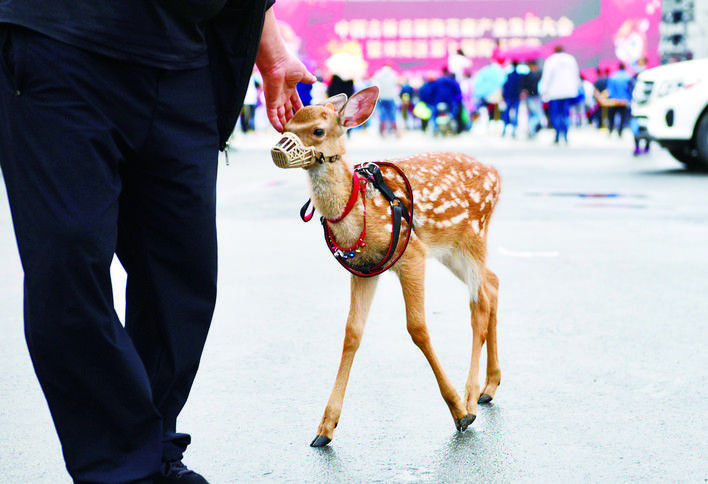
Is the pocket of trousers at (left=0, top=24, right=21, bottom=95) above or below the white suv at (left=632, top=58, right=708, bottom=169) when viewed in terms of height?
above

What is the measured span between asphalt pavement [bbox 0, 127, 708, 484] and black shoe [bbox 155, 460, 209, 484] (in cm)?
52

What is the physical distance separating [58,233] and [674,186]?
36.8 feet

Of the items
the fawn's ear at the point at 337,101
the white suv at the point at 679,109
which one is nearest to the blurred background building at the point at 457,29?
the white suv at the point at 679,109

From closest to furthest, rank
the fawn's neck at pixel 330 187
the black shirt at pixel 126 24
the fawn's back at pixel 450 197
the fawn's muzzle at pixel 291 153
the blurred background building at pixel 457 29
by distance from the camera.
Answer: the black shirt at pixel 126 24, the fawn's muzzle at pixel 291 153, the fawn's neck at pixel 330 187, the fawn's back at pixel 450 197, the blurred background building at pixel 457 29

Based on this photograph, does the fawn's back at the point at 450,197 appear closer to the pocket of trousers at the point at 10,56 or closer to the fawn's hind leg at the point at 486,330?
the fawn's hind leg at the point at 486,330

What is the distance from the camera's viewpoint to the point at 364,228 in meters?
3.64

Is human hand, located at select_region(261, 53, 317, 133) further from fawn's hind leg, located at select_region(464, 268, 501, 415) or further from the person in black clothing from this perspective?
fawn's hind leg, located at select_region(464, 268, 501, 415)

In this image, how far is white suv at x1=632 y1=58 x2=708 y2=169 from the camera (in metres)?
13.8

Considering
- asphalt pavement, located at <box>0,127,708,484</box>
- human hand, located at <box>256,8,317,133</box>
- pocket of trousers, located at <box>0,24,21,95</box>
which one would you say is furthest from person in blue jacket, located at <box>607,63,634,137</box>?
pocket of trousers, located at <box>0,24,21,95</box>

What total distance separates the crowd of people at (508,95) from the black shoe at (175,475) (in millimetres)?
17758

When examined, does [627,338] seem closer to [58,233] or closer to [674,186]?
[58,233]

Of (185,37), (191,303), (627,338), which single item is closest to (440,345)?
(627,338)

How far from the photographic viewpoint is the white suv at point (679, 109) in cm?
1384

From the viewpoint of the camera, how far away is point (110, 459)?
98.5 inches
